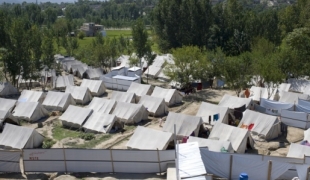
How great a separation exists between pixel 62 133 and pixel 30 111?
4169 mm

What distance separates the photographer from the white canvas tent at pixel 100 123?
2494 cm

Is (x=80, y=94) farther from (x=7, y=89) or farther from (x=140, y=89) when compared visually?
(x=7, y=89)

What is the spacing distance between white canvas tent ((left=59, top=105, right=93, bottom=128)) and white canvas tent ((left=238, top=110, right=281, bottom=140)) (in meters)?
10.8

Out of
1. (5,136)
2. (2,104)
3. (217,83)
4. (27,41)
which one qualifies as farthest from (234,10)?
(5,136)

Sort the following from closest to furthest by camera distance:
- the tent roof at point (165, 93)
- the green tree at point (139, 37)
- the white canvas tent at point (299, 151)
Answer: the white canvas tent at point (299, 151), the tent roof at point (165, 93), the green tree at point (139, 37)

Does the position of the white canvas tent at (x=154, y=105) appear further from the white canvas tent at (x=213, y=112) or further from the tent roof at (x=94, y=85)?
the tent roof at (x=94, y=85)

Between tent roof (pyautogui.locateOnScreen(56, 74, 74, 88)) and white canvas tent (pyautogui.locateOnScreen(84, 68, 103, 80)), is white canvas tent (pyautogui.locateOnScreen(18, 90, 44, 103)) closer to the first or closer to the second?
tent roof (pyautogui.locateOnScreen(56, 74, 74, 88))

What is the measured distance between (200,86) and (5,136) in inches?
780

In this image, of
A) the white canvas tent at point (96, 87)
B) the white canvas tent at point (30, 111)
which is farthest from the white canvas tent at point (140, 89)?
the white canvas tent at point (30, 111)

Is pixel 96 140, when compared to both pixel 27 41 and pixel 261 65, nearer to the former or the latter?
pixel 261 65

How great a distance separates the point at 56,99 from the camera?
30734 millimetres

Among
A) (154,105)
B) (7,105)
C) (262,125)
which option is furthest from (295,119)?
(7,105)

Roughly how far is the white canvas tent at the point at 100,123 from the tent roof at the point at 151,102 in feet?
12.7

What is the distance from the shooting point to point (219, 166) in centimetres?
1758
